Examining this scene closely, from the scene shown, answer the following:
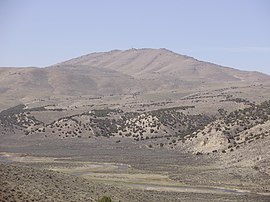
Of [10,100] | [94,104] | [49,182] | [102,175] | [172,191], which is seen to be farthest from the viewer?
[10,100]

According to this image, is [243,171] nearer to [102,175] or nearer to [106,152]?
[102,175]

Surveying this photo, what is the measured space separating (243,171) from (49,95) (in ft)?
477

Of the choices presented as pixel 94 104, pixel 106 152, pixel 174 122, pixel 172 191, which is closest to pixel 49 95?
pixel 94 104

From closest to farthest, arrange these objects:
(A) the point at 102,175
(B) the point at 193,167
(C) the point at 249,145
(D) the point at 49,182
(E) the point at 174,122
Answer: (D) the point at 49,182
(A) the point at 102,175
(B) the point at 193,167
(C) the point at 249,145
(E) the point at 174,122

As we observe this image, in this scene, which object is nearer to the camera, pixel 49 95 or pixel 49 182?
pixel 49 182

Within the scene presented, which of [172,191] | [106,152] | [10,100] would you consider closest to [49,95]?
[10,100]

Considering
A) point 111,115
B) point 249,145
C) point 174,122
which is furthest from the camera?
point 111,115

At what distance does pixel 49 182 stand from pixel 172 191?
12.9 m

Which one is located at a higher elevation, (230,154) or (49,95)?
(49,95)

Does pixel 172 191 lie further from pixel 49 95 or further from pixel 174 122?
pixel 49 95

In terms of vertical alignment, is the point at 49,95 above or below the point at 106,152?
above

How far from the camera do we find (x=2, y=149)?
83438 mm

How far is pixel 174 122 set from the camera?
9900cm

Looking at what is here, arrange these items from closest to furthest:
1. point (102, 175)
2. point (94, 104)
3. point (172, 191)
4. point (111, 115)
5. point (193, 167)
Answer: point (172, 191) → point (102, 175) → point (193, 167) → point (111, 115) → point (94, 104)
